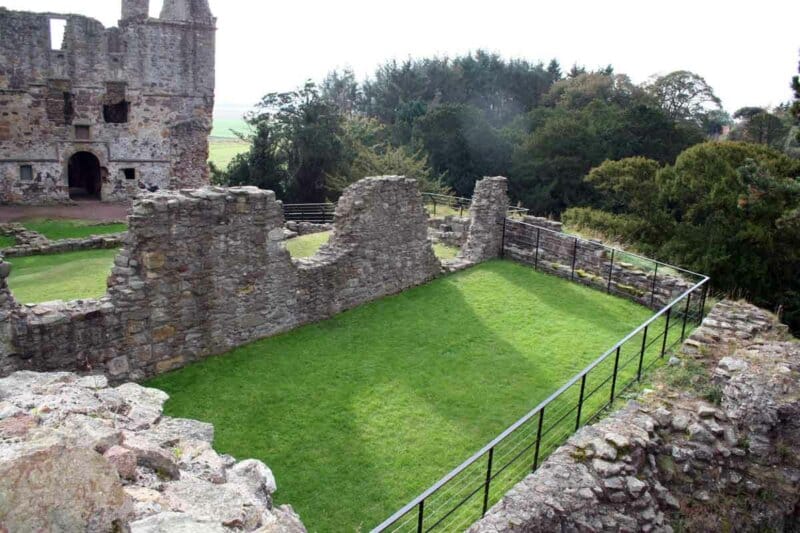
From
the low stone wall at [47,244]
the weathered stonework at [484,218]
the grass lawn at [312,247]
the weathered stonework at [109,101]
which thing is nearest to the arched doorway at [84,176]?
the weathered stonework at [109,101]

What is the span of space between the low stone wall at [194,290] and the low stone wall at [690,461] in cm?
557

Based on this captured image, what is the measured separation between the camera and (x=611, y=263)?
13.6 metres

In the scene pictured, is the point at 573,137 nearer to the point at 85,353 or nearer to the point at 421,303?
the point at 421,303

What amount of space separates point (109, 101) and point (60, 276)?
12926 millimetres

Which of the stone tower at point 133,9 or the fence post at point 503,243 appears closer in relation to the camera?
the fence post at point 503,243

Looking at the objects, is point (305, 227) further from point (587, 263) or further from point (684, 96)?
point (684, 96)

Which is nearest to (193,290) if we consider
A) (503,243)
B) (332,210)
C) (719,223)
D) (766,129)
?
(503,243)

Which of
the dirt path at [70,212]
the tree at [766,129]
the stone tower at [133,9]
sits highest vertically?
the stone tower at [133,9]

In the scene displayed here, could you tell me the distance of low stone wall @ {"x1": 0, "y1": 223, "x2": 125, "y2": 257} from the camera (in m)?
15.9

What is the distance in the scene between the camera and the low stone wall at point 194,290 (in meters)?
7.69

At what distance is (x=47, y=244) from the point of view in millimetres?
16375

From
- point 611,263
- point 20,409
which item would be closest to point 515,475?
point 20,409

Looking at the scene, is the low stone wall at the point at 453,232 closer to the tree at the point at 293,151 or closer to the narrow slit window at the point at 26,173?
the tree at the point at 293,151

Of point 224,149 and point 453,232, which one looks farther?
point 224,149
